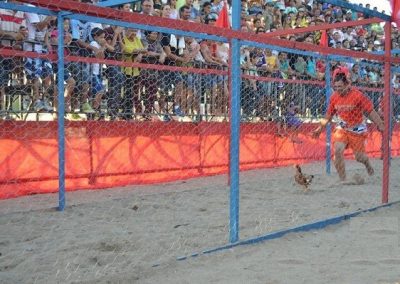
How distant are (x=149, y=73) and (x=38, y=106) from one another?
1.72 meters

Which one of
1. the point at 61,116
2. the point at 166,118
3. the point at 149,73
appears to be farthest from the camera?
the point at 166,118

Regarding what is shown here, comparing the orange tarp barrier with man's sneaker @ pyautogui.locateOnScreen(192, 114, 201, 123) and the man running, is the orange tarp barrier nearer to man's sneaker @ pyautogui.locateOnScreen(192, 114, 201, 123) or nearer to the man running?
man's sneaker @ pyautogui.locateOnScreen(192, 114, 201, 123)

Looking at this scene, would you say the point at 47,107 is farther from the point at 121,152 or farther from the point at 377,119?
the point at 377,119

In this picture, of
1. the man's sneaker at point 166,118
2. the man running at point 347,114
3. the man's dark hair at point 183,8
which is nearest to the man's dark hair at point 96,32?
the man's sneaker at point 166,118

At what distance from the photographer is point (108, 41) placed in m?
7.40

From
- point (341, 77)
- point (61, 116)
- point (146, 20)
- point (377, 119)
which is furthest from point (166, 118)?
point (146, 20)

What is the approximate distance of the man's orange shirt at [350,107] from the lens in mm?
7145

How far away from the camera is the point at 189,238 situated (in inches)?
167

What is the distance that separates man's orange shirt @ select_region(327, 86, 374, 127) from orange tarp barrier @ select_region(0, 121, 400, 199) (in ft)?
6.52

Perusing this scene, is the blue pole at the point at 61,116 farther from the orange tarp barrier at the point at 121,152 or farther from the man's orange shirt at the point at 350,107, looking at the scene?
the man's orange shirt at the point at 350,107

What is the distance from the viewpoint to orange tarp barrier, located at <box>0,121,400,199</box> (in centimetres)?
623

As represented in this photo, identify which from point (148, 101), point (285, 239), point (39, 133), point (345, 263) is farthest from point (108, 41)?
point (345, 263)

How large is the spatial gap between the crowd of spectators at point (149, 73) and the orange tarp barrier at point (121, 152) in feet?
0.73

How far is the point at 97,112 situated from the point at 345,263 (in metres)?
4.30
